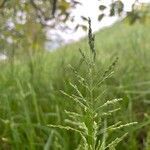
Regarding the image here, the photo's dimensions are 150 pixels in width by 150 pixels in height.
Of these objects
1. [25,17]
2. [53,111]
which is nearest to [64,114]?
[53,111]

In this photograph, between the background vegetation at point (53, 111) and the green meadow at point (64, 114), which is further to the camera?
the background vegetation at point (53, 111)

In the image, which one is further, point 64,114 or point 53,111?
point 53,111

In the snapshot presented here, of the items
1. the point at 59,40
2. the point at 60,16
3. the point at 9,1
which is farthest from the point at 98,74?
the point at 59,40

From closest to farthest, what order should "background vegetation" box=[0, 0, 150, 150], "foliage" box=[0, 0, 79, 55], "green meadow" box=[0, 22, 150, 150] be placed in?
1. "green meadow" box=[0, 22, 150, 150]
2. "background vegetation" box=[0, 0, 150, 150]
3. "foliage" box=[0, 0, 79, 55]

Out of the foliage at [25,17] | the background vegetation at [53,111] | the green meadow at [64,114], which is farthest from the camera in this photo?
the foliage at [25,17]

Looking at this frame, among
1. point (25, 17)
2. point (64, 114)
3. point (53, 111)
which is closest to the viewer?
point (64, 114)

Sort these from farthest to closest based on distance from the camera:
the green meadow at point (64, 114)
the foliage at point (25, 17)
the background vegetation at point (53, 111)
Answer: the foliage at point (25, 17)
the background vegetation at point (53, 111)
the green meadow at point (64, 114)

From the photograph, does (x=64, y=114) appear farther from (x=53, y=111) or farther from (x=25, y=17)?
(x=25, y=17)

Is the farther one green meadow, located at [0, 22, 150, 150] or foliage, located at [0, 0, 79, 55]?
foliage, located at [0, 0, 79, 55]

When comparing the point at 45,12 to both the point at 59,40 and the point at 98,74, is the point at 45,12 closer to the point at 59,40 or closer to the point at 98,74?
the point at 59,40

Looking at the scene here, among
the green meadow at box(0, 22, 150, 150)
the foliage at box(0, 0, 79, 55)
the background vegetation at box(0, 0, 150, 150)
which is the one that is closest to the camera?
the green meadow at box(0, 22, 150, 150)

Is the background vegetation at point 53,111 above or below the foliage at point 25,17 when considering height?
below
